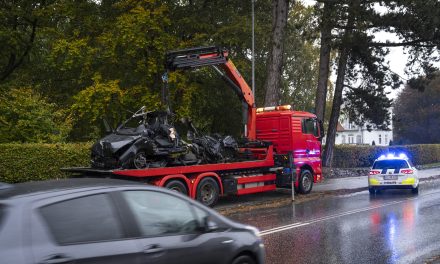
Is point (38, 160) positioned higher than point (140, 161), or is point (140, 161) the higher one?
point (38, 160)

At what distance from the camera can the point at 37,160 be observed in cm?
1551

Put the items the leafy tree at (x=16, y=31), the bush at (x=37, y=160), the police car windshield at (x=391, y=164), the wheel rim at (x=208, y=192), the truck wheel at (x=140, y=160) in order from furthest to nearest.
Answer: the leafy tree at (x=16, y=31), the police car windshield at (x=391, y=164), the bush at (x=37, y=160), the wheel rim at (x=208, y=192), the truck wheel at (x=140, y=160)

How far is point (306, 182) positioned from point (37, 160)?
8866 millimetres

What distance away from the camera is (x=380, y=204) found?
48.4ft

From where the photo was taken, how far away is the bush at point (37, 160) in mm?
15039

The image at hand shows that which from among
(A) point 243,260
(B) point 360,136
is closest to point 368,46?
(A) point 243,260

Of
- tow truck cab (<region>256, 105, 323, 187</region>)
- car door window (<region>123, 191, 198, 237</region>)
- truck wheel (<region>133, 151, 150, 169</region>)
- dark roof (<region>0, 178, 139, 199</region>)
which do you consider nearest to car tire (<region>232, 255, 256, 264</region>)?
car door window (<region>123, 191, 198, 237</region>)

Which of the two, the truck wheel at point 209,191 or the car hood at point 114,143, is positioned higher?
the car hood at point 114,143

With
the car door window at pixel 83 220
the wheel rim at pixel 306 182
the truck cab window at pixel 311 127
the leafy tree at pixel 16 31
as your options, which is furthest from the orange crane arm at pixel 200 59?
the car door window at pixel 83 220

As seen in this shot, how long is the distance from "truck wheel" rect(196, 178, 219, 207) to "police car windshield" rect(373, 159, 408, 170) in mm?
6938

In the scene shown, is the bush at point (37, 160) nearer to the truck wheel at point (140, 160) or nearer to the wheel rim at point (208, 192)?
the truck wheel at point (140, 160)

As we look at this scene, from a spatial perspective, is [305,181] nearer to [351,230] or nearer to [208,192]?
[208,192]

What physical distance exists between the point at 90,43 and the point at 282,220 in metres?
16.0

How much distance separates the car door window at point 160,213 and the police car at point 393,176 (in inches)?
561
